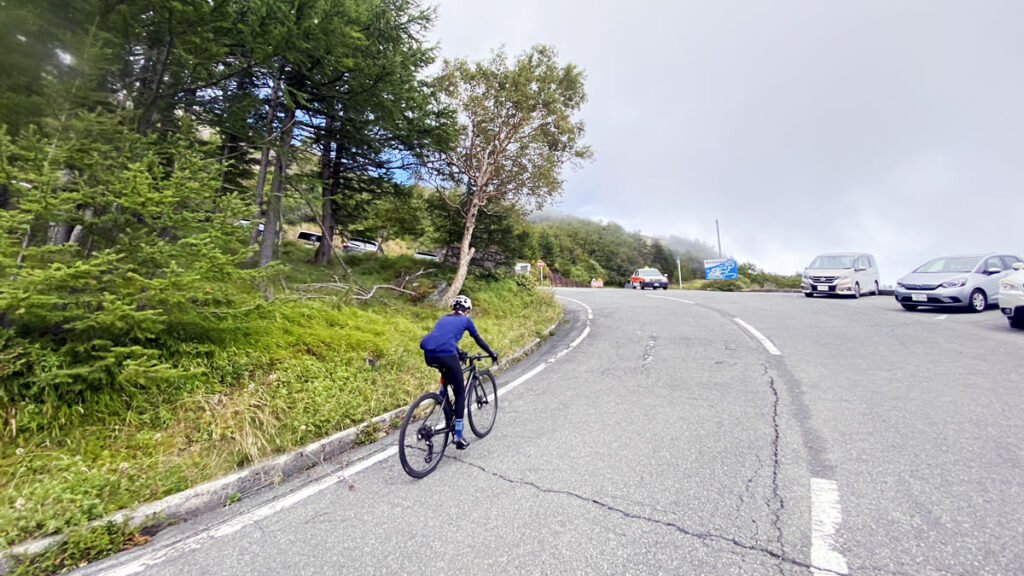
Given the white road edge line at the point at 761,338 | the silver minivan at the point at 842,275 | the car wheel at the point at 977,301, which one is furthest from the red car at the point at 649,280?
the white road edge line at the point at 761,338

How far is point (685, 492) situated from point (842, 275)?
1751cm

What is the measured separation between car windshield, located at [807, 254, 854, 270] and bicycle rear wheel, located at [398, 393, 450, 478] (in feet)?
61.5

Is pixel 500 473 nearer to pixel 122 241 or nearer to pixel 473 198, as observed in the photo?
pixel 122 241

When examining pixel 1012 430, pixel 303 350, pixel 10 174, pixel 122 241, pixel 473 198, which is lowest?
pixel 1012 430

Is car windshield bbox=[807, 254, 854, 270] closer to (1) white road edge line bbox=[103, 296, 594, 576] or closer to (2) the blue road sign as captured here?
(2) the blue road sign

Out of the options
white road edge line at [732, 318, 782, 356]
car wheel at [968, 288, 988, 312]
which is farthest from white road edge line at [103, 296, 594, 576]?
car wheel at [968, 288, 988, 312]

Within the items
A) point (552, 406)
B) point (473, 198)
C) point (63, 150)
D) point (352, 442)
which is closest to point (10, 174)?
point (63, 150)

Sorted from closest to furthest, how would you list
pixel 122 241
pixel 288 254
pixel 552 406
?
pixel 122 241, pixel 552 406, pixel 288 254

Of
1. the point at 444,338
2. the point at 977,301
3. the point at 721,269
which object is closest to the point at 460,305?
the point at 444,338

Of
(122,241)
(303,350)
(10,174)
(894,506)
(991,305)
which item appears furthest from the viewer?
(991,305)

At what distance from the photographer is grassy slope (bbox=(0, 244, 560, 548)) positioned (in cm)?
298

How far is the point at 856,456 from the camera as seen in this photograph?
11.4 ft

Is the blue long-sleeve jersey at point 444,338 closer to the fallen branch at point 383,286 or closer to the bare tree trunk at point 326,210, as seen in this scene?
the fallen branch at point 383,286

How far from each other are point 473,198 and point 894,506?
→ 1209 centimetres
